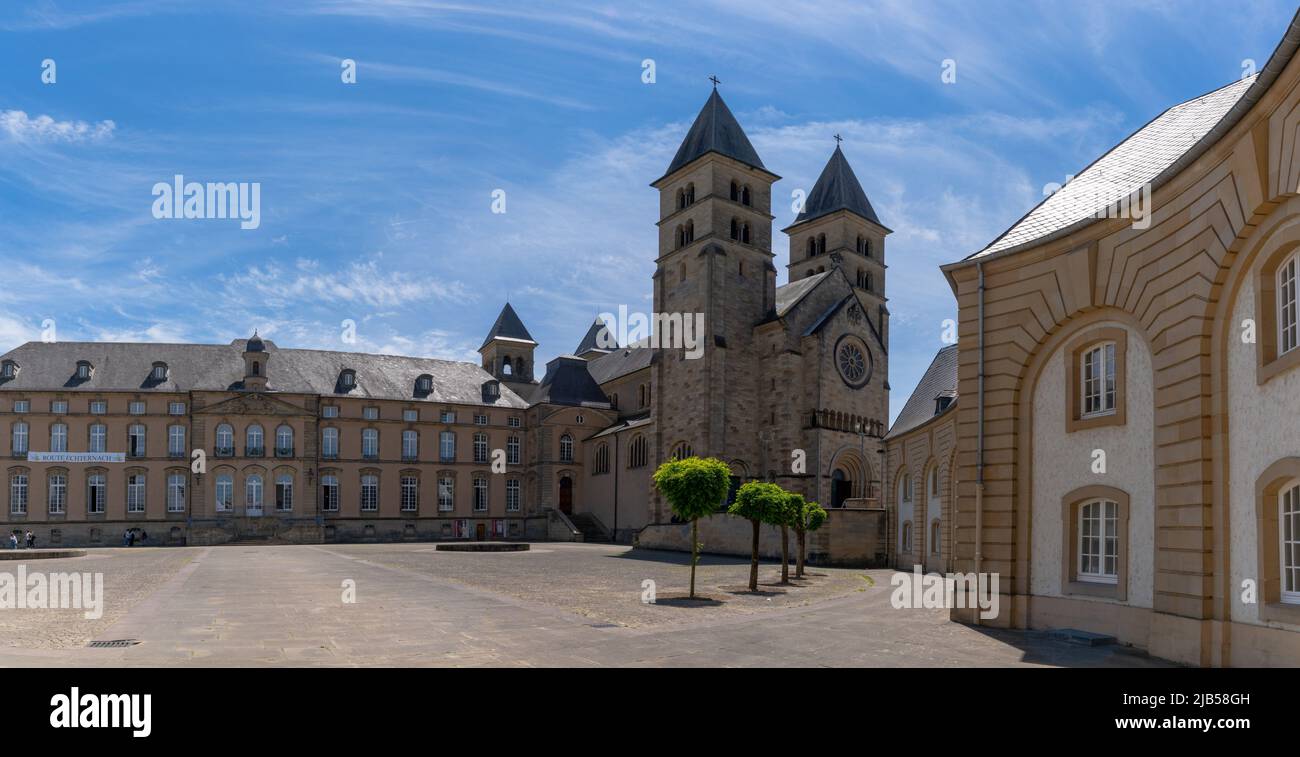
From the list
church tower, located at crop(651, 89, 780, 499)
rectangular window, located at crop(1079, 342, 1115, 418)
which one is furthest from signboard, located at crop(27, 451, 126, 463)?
rectangular window, located at crop(1079, 342, 1115, 418)

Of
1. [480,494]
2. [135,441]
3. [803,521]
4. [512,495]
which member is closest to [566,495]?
[512,495]

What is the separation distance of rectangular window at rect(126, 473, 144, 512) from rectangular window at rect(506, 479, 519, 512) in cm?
2620

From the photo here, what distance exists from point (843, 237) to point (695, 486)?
167 feet

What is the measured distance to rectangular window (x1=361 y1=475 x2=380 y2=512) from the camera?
69.6 meters

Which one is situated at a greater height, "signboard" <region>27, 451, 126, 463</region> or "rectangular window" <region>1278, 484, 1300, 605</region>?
"rectangular window" <region>1278, 484, 1300, 605</region>

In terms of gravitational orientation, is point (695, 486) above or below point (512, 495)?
above

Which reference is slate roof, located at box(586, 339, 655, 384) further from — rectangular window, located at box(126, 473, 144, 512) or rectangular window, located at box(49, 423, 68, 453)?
rectangular window, located at box(49, 423, 68, 453)

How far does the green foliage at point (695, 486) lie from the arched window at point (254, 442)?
50096 millimetres

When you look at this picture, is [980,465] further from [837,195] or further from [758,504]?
→ [837,195]

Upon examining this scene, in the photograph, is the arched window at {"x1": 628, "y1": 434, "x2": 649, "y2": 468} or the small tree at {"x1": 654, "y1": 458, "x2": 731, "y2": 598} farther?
the arched window at {"x1": 628, "y1": 434, "x2": 649, "y2": 468}

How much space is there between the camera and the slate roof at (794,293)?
5609cm

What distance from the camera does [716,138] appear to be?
58.0 meters
